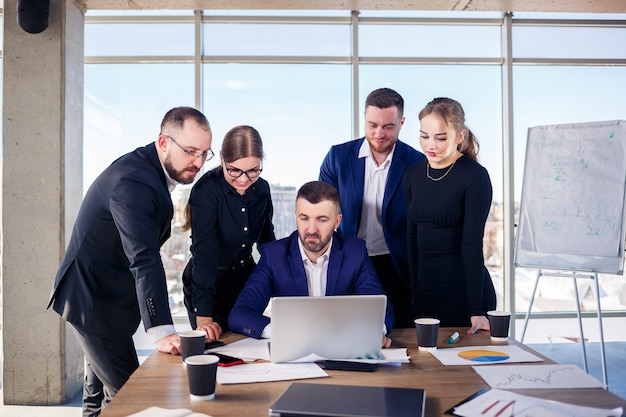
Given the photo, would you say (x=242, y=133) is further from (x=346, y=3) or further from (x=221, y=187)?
(x=346, y=3)

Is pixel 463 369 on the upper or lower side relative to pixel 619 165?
lower

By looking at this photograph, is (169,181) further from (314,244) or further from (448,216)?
(448,216)

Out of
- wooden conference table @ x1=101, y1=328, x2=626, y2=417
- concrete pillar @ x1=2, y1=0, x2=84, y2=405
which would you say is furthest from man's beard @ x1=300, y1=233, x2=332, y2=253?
concrete pillar @ x1=2, y1=0, x2=84, y2=405

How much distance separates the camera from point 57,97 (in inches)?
155

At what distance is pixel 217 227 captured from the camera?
2.45 meters

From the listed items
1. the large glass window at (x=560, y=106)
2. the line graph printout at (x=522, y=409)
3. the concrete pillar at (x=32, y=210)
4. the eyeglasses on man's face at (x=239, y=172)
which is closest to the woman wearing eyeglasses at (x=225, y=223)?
the eyeglasses on man's face at (x=239, y=172)

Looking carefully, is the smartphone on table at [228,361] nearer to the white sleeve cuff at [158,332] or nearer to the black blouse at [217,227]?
the white sleeve cuff at [158,332]

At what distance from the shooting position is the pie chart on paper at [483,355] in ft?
5.46

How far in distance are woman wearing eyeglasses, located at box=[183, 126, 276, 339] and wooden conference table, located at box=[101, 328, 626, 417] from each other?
66 cm

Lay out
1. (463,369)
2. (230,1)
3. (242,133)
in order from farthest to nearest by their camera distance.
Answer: (230,1) → (242,133) → (463,369)

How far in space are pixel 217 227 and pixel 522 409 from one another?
153 cm

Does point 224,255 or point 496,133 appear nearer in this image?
point 224,255

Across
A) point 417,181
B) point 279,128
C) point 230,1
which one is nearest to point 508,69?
point 279,128

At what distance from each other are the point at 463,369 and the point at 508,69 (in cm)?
428
